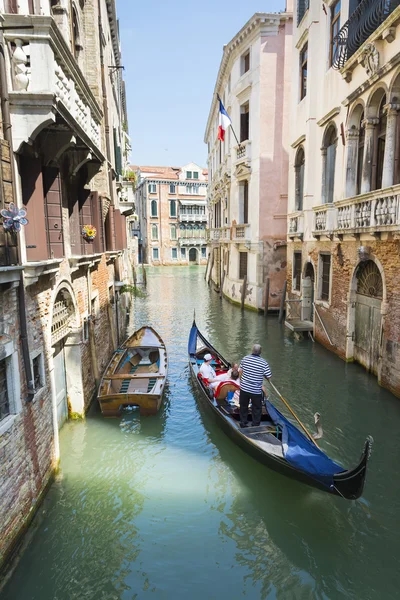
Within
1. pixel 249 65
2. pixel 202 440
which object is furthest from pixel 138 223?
pixel 202 440

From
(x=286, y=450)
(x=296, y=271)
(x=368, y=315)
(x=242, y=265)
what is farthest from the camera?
(x=242, y=265)

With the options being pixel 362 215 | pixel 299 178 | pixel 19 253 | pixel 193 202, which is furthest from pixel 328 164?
pixel 193 202

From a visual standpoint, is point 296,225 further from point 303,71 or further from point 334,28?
point 334,28

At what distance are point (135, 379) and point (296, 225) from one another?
302 inches

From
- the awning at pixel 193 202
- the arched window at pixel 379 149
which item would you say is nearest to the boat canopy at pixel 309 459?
the arched window at pixel 379 149

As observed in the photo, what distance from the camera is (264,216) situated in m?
16.0

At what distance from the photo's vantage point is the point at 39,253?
15.6 feet

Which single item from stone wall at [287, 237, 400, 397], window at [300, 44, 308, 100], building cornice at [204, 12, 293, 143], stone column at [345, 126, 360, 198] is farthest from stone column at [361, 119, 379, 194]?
building cornice at [204, 12, 293, 143]

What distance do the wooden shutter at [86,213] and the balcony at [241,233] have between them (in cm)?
1001

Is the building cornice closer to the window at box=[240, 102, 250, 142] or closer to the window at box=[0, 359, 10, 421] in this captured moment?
the window at box=[240, 102, 250, 142]

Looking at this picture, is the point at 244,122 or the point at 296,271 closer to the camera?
the point at 296,271

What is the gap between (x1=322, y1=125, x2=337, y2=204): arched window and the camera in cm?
1037

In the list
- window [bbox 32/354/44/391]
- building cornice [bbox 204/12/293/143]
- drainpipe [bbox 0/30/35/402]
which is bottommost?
window [bbox 32/354/44/391]

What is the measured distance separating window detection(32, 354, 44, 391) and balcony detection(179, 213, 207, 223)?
37825mm
